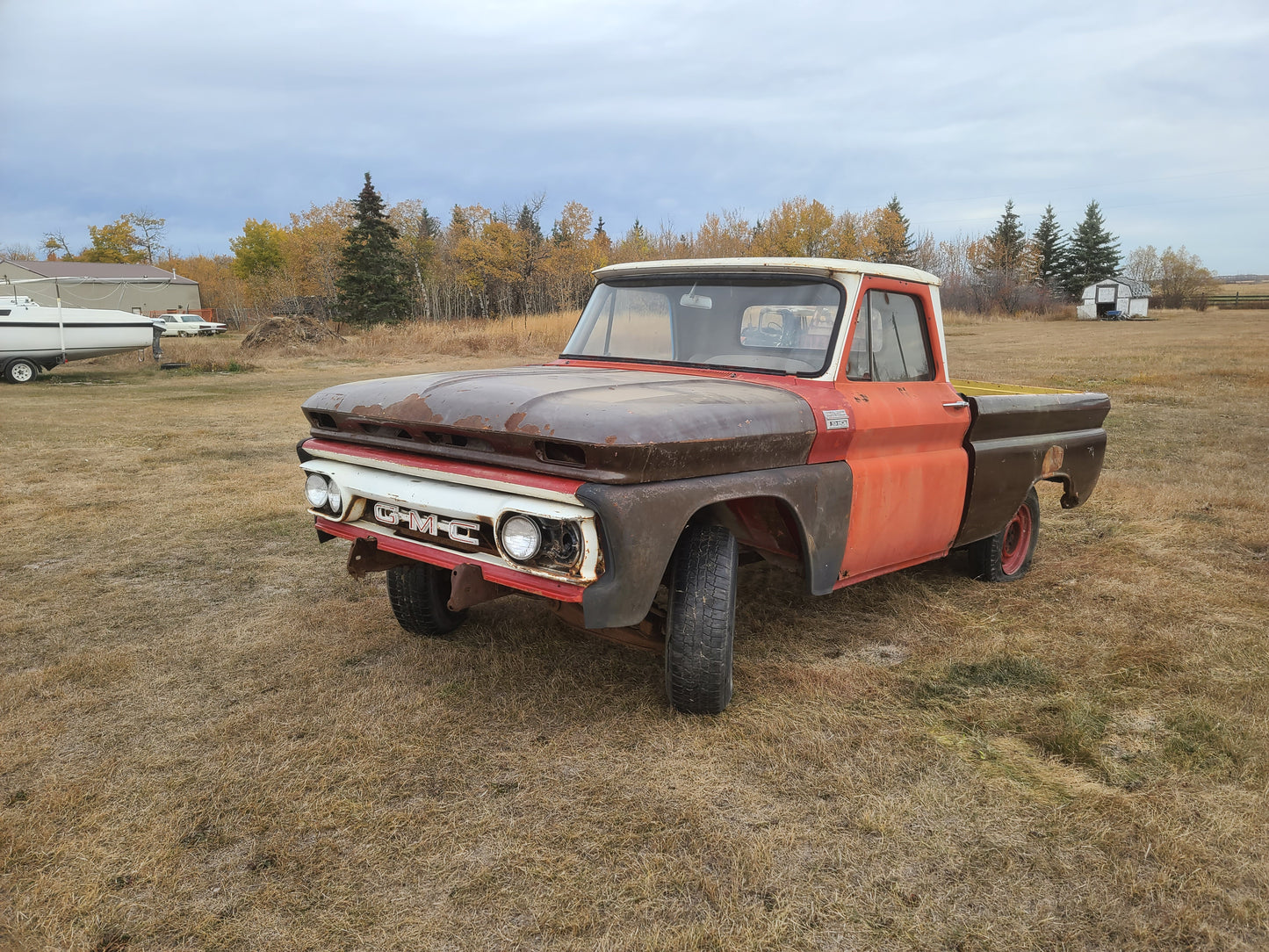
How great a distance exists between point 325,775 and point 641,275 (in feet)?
8.64

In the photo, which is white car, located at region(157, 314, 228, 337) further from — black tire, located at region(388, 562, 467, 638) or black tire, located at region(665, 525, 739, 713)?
black tire, located at region(665, 525, 739, 713)

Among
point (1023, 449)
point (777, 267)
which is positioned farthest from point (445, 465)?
point (1023, 449)

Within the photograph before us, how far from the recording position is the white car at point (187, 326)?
41781mm

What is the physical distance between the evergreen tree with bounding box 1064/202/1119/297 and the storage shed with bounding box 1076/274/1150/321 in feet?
44.6

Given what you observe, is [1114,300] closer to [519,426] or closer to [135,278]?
[519,426]

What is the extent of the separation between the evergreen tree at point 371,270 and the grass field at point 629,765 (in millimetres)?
36782

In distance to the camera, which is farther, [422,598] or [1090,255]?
[1090,255]

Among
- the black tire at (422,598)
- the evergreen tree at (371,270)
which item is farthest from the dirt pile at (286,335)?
the black tire at (422,598)

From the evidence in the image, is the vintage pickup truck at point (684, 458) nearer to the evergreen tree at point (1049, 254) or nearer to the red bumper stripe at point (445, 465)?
the red bumper stripe at point (445, 465)

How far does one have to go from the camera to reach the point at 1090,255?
64.0 metres

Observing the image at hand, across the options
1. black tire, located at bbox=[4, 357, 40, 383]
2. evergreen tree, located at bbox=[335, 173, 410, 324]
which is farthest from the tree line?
black tire, located at bbox=[4, 357, 40, 383]

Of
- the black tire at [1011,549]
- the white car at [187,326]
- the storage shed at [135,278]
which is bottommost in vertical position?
the black tire at [1011,549]

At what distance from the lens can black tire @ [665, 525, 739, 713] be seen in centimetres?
304

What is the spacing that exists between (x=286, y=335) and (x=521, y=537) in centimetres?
2601
